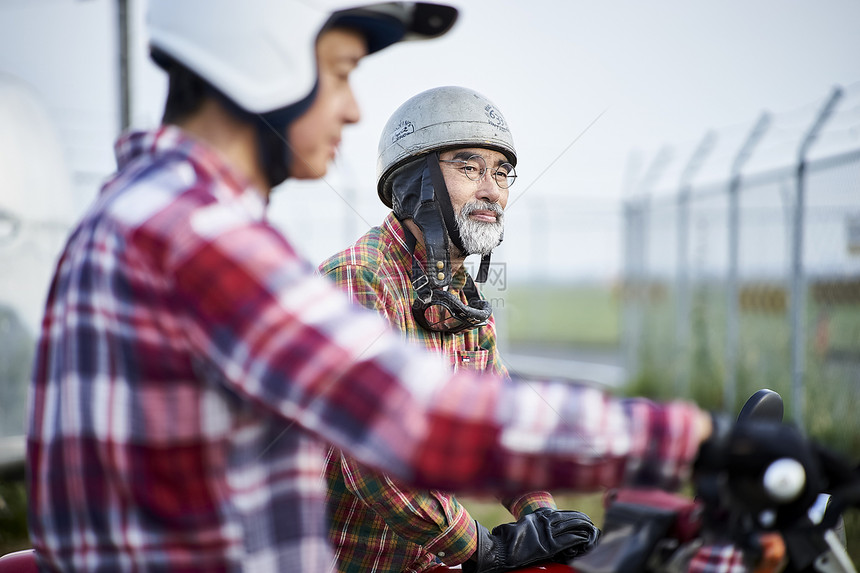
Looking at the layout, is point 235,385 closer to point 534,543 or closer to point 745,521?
point 745,521

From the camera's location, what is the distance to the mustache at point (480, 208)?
2.70m

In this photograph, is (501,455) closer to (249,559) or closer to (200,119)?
(249,559)

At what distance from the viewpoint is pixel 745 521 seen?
47.5 inches

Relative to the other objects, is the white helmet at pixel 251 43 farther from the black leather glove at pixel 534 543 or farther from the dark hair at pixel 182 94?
the black leather glove at pixel 534 543

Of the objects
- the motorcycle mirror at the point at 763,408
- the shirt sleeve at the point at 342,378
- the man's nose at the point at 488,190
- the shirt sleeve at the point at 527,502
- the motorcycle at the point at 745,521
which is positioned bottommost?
the shirt sleeve at the point at 527,502

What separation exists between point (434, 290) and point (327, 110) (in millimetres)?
1306

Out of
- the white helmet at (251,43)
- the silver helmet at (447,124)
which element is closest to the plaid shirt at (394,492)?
the silver helmet at (447,124)

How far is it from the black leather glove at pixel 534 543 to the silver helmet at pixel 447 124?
1.31 meters

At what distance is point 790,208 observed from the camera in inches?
245

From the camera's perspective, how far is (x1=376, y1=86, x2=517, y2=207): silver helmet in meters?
2.71

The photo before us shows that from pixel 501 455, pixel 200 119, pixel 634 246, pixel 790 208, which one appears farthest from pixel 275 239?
pixel 634 246

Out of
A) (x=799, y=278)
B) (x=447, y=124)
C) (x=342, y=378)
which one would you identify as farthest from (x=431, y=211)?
(x=799, y=278)

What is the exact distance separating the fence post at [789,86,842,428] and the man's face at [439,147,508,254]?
3.84 metres

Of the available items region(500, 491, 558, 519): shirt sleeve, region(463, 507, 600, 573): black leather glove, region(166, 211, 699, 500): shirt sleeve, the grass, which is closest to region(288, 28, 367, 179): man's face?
region(166, 211, 699, 500): shirt sleeve
